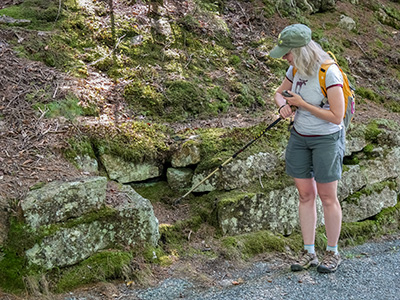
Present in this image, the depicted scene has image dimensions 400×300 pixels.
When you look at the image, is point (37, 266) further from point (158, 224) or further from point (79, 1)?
point (79, 1)

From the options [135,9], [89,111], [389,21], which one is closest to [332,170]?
[89,111]

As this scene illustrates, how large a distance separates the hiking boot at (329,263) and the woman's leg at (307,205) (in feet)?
0.79

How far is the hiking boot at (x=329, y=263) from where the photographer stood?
4648mm

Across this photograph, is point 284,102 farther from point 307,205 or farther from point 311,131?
point 307,205

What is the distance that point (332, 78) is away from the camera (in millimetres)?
4105

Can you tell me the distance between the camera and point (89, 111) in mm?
6086

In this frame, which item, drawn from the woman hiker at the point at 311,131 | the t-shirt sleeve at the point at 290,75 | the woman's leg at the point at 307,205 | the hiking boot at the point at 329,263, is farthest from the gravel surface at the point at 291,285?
the t-shirt sleeve at the point at 290,75

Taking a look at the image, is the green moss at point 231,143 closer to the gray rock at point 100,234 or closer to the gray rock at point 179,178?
the gray rock at point 179,178

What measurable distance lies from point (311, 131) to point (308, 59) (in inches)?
29.6

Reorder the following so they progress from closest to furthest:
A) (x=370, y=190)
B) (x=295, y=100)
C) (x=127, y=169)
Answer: (x=295, y=100), (x=127, y=169), (x=370, y=190)

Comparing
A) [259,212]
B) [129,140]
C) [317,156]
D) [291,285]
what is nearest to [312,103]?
[317,156]

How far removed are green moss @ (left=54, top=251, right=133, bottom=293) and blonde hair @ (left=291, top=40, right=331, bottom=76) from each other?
279 centimetres

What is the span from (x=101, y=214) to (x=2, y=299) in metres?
1.27

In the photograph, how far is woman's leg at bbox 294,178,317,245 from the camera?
15.4 ft
